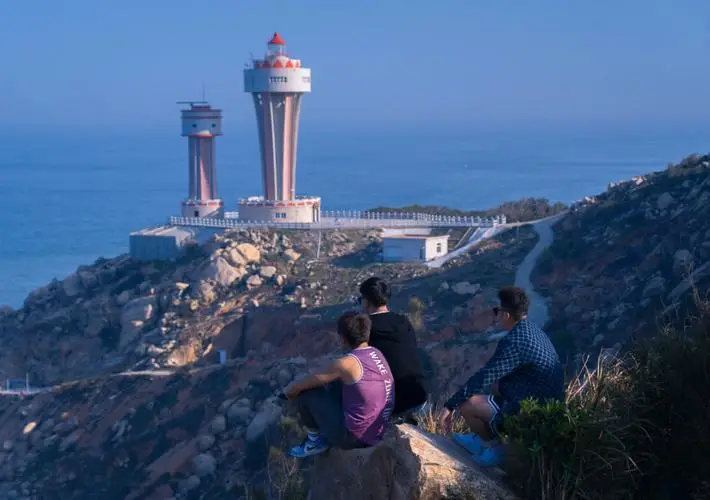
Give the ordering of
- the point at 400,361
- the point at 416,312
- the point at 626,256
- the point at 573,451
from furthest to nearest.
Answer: the point at 626,256 < the point at 416,312 < the point at 400,361 < the point at 573,451

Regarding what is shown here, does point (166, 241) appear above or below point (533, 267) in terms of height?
above

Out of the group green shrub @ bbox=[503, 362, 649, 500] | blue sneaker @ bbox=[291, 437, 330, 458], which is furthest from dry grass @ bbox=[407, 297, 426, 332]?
green shrub @ bbox=[503, 362, 649, 500]

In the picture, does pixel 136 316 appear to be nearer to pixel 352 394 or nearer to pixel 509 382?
pixel 352 394

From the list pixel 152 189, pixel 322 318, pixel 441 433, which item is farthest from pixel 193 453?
pixel 152 189

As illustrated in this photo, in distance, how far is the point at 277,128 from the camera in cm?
3678

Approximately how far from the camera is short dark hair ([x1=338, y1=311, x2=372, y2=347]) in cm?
637

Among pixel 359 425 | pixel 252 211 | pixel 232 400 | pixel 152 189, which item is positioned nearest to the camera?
pixel 359 425

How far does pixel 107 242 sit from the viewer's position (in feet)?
225

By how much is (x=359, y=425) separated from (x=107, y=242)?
64078 mm

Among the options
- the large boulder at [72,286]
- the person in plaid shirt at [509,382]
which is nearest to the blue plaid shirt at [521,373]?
the person in plaid shirt at [509,382]

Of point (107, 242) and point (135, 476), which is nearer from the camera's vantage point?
point (135, 476)

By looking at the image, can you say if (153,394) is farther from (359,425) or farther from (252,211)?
(359,425)

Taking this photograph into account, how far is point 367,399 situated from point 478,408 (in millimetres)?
644

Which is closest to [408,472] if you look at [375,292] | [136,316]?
[375,292]
